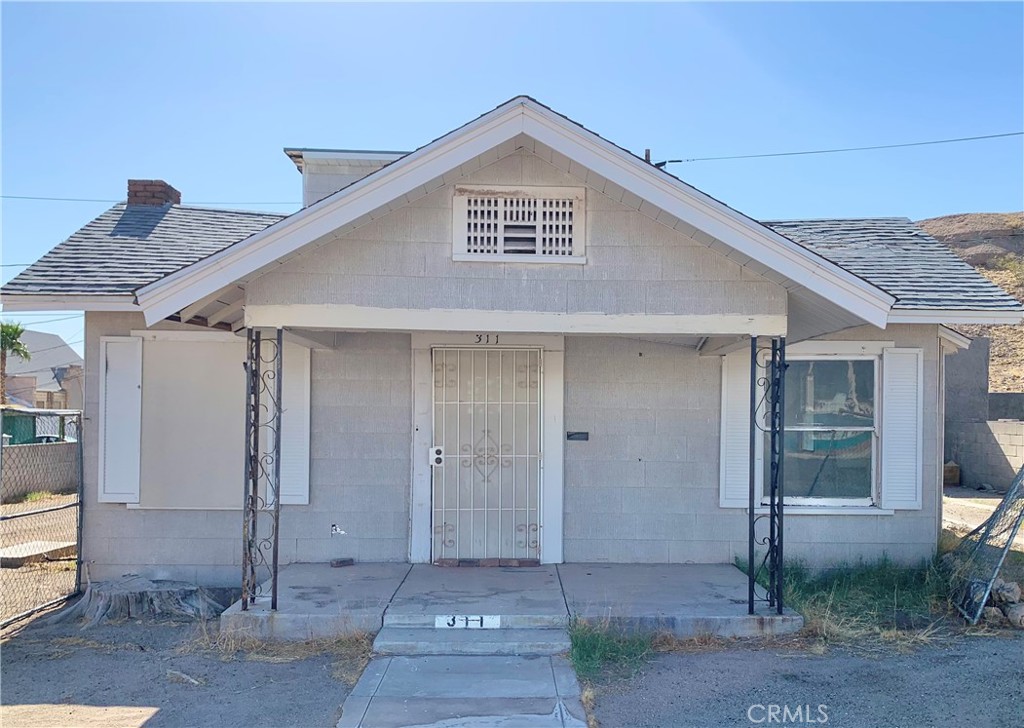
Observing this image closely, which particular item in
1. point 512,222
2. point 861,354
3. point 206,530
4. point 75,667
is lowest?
point 75,667

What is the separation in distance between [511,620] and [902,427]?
184 inches

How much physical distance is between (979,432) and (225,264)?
1709 cm

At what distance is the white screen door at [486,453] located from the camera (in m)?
7.97

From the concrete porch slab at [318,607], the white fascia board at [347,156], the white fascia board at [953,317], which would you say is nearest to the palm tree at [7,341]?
the white fascia board at [347,156]

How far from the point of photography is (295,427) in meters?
7.97

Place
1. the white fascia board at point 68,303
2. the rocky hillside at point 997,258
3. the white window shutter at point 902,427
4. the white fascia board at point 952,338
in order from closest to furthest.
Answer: the white fascia board at point 68,303 → the white window shutter at point 902,427 → the white fascia board at point 952,338 → the rocky hillside at point 997,258

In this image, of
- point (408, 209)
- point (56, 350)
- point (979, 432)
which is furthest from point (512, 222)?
A: point (56, 350)

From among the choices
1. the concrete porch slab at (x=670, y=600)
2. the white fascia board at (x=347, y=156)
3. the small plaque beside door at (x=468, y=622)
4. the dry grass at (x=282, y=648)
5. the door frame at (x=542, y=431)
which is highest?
the white fascia board at (x=347, y=156)

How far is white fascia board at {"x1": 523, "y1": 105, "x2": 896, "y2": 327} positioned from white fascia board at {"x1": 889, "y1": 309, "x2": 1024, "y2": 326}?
6.12ft

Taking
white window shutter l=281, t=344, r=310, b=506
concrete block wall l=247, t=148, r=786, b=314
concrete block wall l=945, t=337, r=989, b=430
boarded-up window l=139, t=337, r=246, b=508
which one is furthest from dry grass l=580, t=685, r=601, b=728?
concrete block wall l=945, t=337, r=989, b=430

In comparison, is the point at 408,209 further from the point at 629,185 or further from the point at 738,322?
the point at 738,322

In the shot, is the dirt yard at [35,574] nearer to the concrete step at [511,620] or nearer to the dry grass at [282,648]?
the dry grass at [282,648]

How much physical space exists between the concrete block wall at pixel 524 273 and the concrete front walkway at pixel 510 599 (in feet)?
7.92

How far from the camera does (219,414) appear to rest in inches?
314
